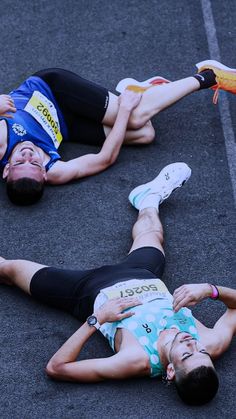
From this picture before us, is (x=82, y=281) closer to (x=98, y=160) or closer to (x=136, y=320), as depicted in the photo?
(x=136, y=320)

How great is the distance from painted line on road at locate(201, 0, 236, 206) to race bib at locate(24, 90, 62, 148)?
1099 millimetres

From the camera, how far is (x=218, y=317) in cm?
468

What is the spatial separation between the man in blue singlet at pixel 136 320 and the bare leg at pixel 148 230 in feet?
0.27

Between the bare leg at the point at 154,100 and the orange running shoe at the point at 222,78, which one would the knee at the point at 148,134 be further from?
the orange running shoe at the point at 222,78

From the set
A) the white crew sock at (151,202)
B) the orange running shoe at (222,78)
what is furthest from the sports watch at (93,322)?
the orange running shoe at (222,78)

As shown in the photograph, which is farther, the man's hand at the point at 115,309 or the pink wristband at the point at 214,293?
the pink wristband at the point at 214,293

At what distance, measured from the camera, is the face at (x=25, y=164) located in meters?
5.38

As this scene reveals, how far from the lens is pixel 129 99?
19.2ft

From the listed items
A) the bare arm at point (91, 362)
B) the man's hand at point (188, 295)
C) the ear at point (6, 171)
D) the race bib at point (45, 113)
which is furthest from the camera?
the race bib at point (45, 113)

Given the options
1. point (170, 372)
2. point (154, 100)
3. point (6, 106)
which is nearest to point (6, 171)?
point (6, 106)

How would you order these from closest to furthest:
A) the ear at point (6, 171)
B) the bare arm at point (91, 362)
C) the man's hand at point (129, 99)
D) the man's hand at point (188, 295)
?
1. the bare arm at point (91, 362)
2. the man's hand at point (188, 295)
3. the ear at point (6, 171)
4. the man's hand at point (129, 99)

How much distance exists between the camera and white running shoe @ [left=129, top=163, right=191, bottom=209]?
5422mm

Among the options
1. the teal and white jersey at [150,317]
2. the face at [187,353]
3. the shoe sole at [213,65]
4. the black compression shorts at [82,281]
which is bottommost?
the face at [187,353]

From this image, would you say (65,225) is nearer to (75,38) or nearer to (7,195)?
(7,195)
